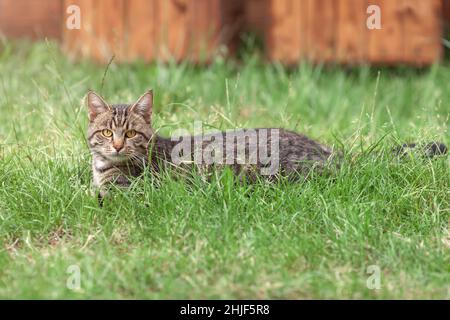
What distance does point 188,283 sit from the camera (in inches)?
134

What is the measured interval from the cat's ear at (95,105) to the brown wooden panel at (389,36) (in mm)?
3454

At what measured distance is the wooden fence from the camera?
278 inches

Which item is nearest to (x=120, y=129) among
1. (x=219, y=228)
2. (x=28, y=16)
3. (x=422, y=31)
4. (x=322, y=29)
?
(x=219, y=228)

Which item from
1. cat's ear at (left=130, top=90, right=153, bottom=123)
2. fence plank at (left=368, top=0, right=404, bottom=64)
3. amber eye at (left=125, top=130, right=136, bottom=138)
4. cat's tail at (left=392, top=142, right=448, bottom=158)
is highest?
fence plank at (left=368, top=0, right=404, bottom=64)

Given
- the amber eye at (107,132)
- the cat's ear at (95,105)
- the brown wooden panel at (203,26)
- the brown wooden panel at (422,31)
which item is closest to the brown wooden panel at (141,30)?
the brown wooden panel at (203,26)

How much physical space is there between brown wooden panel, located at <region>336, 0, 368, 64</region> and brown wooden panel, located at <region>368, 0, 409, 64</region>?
0.27ft

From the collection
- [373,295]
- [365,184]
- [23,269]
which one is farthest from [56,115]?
[373,295]

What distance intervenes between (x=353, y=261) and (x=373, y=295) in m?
0.26

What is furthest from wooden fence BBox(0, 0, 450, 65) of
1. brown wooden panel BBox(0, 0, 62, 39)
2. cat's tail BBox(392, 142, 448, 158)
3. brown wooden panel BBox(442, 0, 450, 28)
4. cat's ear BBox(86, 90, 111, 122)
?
cat's tail BBox(392, 142, 448, 158)

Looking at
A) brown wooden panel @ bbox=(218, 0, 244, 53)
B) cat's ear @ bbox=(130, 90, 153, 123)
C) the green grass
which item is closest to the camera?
the green grass

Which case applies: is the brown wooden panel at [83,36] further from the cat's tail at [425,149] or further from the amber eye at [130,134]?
the cat's tail at [425,149]

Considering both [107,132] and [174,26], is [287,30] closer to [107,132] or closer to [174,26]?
[174,26]

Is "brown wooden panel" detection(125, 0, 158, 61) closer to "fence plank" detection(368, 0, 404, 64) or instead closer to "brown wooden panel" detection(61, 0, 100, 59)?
"brown wooden panel" detection(61, 0, 100, 59)
